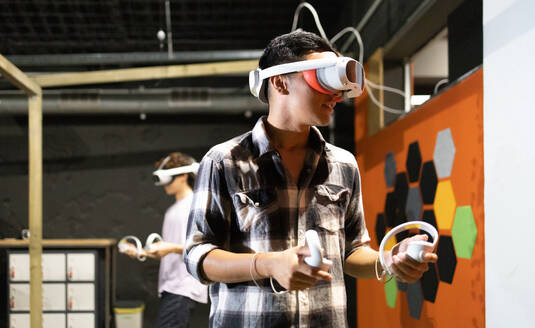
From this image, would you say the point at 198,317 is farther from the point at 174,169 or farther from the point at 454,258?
the point at 454,258

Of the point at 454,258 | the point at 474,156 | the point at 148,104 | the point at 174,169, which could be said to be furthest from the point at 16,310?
the point at 474,156

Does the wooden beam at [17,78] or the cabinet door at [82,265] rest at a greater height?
the wooden beam at [17,78]

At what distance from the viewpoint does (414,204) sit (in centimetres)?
304

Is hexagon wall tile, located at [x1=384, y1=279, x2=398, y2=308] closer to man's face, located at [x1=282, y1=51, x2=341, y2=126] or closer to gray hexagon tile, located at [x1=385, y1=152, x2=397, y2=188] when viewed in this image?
gray hexagon tile, located at [x1=385, y1=152, x2=397, y2=188]

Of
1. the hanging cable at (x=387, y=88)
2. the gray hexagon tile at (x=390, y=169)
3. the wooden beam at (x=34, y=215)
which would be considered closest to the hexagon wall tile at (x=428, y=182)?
the gray hexagon tile at (x=390, y=169)

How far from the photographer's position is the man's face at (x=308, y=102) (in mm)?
1191

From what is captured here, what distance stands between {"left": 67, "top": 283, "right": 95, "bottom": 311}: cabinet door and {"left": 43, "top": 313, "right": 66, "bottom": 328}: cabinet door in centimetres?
12

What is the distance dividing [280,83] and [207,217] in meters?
0.37

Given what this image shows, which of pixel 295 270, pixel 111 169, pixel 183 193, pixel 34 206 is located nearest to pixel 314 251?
pixel 295 270

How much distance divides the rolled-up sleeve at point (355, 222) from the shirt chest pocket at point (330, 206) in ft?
0.21

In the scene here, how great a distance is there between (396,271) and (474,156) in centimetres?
130

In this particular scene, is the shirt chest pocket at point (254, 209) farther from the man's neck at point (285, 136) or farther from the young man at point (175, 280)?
the young man at point (175, 280)

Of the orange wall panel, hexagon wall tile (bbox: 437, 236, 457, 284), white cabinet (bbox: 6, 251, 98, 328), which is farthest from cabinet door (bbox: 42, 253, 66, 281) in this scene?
hexagon wall tile (bbox: 437, 236, 457, 284)

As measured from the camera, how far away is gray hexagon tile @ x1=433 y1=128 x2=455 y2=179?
8.29 ft
